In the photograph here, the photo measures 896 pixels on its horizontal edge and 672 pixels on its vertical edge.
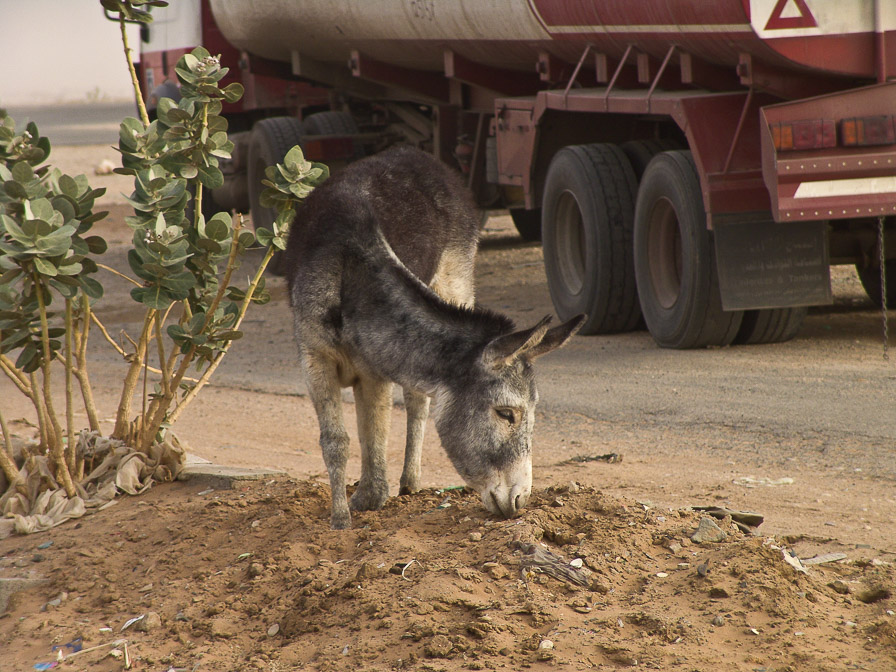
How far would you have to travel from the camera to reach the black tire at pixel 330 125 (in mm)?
14898

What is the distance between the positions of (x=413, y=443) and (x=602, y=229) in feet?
14.7

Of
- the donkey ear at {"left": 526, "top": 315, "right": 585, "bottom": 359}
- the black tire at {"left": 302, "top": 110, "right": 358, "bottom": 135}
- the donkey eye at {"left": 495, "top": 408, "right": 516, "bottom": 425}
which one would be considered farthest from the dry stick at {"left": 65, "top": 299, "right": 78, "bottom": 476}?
the black tire at {"left": 302, "top": 110, "right": 358, "bottom": 135}

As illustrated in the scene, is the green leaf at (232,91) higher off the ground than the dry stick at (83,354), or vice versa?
the green leaf at (232,91)

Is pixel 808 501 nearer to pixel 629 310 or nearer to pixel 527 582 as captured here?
pixel 527 582

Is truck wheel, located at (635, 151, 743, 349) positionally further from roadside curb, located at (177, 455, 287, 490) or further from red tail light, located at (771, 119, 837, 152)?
roadside curb, located at (177, 455, 287, 490)

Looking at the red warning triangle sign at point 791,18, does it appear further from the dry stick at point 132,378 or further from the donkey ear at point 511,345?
the dry stick at point 132,378

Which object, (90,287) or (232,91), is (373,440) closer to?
(90,287)

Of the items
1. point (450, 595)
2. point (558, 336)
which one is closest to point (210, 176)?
point (558, 336)

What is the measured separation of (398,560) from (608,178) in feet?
19.7

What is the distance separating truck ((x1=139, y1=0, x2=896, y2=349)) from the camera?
7.58 m

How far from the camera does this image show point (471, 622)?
400 centimetres

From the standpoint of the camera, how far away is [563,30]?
9.43 meters

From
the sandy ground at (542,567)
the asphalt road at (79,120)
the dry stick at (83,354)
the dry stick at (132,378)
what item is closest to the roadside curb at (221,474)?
the sandy ground at (542,567)

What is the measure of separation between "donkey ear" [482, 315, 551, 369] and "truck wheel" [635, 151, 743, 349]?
4506 mm
